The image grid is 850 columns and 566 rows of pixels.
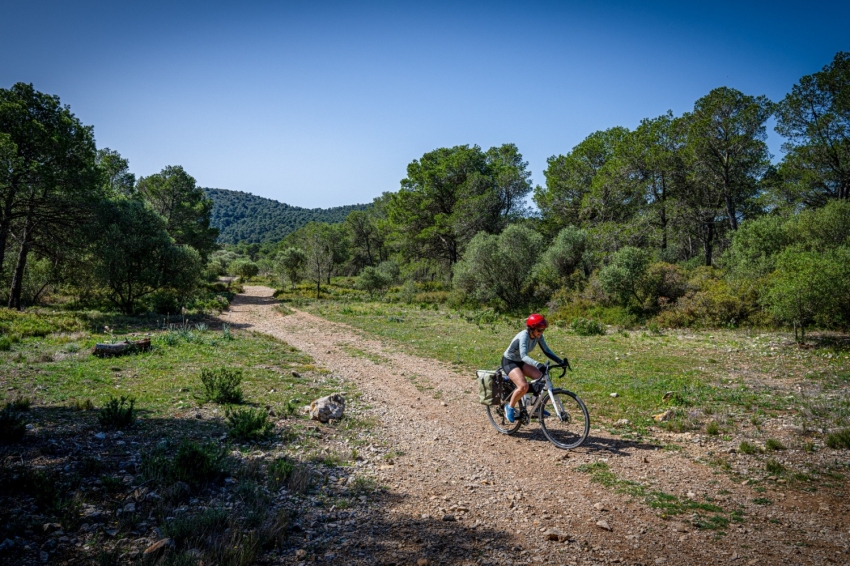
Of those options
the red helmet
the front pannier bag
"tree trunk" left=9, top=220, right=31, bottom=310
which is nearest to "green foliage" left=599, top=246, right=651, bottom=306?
the front pannier bag

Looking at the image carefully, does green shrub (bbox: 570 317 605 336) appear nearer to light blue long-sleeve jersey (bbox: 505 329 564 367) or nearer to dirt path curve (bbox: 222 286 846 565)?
dirt path curve (bbox: 222 286 846 565)

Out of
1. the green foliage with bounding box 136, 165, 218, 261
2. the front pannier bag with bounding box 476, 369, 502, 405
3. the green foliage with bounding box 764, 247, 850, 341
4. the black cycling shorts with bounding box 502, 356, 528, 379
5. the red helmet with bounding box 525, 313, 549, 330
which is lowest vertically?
the front pannier bag with bounding box 476, 369, 502, 405

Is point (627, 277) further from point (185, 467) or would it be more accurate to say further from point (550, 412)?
point (185, 467)

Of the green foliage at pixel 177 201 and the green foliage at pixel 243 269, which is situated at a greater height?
the green foliage at pixel 177 201

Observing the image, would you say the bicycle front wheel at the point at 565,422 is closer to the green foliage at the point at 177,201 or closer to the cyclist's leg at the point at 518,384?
the cyclist's leg at the point at 518,384

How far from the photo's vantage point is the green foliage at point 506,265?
31203mm

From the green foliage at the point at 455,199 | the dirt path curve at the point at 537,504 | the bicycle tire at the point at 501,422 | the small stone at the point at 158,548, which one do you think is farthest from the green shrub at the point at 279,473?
the green foliage at the point at 455,199

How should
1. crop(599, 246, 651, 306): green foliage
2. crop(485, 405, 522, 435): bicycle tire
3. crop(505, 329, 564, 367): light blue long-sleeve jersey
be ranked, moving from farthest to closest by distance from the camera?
crop(599, 246, 651, 306): green foliage < crop(485, 405, 522, 435): bicycle tire < crop(505, 329, 564, 367): light blue long-sleeve jersey

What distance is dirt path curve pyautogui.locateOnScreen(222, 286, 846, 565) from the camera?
428 cm

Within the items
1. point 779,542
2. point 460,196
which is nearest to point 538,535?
point 779,542

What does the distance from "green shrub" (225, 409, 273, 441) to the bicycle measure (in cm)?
458

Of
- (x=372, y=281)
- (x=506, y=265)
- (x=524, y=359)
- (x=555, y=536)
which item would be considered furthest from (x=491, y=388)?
(x=372, y=281)

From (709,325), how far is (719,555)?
1969cm

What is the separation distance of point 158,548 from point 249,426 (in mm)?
3427
